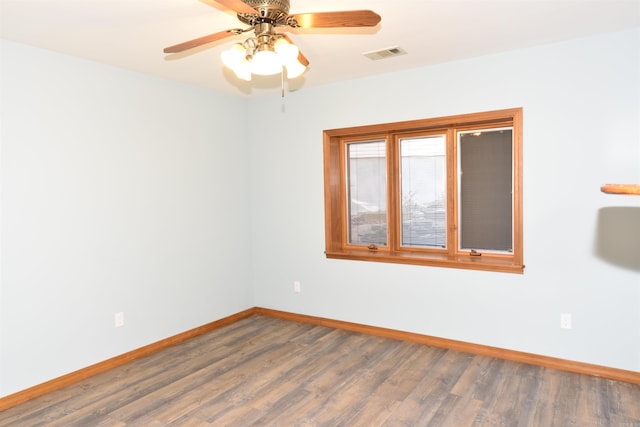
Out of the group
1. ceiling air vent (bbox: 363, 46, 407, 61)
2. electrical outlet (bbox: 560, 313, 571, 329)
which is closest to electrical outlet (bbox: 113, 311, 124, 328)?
ceiling air vent (bbox: 363, 46, 407, 61)

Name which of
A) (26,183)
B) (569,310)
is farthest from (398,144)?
(26,183)

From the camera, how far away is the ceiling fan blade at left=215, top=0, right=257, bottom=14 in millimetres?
A: 1762

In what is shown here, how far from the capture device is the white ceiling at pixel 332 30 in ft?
8.05

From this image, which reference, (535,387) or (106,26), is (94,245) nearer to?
(106,26)

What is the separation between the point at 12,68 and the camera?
2904mm

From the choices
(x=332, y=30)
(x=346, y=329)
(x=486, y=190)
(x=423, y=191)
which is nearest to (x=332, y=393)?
(x=346, y=329)

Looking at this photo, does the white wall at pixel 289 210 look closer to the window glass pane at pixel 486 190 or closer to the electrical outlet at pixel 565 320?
the electrical outlet at pixel 565 320

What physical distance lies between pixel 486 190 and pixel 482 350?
1361mm

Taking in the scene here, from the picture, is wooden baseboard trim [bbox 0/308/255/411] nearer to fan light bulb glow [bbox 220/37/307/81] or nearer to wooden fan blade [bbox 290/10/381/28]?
fan light bulb glow [bbox 220/37/307/81]

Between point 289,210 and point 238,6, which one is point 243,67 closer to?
point 238,6

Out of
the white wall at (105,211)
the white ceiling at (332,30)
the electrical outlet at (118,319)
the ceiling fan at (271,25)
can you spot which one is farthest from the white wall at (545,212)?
the electrical outlet at (118,319)

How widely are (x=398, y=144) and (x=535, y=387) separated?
2.34 metres

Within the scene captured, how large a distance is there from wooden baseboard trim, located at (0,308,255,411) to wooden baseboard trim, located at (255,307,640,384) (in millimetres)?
795

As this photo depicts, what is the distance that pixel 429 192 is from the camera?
4.02 metres
